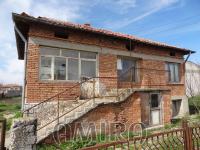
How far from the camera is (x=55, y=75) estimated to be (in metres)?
10.8

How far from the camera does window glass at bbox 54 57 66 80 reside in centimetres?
1080

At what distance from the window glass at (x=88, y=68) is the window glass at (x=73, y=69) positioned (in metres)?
0.36

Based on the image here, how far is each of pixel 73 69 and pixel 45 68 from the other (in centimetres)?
154

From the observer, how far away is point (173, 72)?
16.4 m

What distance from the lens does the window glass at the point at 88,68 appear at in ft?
38.4

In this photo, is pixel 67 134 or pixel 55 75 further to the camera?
pixel 55 75

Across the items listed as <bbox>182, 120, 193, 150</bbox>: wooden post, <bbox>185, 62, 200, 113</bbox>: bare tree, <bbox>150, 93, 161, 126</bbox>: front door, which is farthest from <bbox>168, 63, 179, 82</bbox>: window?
<bbox>182, 120, 193, 150</bbox>: wooden post

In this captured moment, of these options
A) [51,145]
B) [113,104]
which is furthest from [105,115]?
[51,145]

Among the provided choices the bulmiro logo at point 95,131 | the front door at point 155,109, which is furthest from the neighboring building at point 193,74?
the bulmiro logo at point 95,131

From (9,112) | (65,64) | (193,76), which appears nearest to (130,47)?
(65,64)

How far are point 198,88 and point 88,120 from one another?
1939cm

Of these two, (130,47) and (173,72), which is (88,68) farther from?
(173,72)

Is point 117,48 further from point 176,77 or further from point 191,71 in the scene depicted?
point 191,71

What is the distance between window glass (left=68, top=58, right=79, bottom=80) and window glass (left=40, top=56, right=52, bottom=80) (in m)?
1.05
